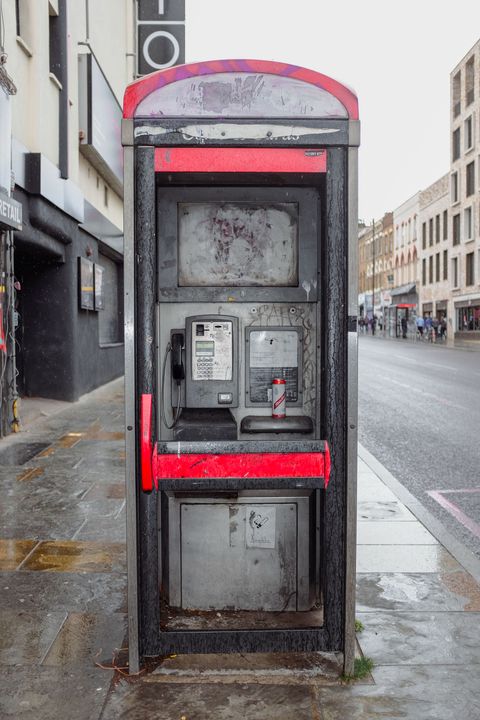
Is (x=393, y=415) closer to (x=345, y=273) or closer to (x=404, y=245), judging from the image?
(x=345, y=273)

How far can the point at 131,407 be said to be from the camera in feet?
11.3

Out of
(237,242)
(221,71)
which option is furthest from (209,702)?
(221,71)

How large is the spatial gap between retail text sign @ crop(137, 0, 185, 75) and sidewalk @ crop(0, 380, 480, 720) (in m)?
8.73

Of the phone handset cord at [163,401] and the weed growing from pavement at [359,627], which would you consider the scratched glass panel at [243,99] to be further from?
the weed growing from pavement at [359,627]

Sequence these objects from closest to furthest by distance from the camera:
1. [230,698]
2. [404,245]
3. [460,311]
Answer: [230,698] → [460,311] → [404,245]

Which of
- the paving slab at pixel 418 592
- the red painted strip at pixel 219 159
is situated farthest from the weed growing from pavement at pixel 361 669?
the red painted strip at pixel 219 159

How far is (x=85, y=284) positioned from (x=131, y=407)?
12.3 m

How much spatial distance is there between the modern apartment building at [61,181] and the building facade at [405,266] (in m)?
44.7

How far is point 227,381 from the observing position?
13.3 feet

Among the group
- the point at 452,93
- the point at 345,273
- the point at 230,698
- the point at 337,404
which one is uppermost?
the point at 452,93

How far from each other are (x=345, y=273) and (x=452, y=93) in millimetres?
55095

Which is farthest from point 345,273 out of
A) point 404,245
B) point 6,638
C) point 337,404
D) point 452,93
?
point 404,245

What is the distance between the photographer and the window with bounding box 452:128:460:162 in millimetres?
51812

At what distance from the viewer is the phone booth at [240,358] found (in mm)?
3391
